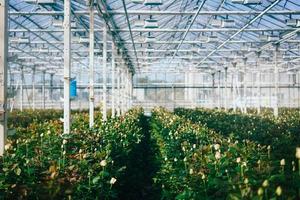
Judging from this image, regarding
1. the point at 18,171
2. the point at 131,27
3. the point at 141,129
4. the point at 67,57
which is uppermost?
the point at 131,27

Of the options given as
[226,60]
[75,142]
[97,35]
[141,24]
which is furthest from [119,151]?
[226,60]

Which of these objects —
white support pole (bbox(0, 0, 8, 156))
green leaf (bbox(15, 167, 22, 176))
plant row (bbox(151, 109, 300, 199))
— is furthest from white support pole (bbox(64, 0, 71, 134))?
green leaf (bbox(15, 167, 22, 176))

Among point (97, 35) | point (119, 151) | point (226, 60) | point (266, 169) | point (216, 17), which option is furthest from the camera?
point (226, 60)

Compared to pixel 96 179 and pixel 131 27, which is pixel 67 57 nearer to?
pixel 96 179

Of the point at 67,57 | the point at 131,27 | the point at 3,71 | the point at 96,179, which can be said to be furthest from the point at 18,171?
the point at 131,27

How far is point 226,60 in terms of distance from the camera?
95.2ft

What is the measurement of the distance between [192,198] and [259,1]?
315 inches

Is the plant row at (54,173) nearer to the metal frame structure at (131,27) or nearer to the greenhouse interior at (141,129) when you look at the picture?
the greenhouse interior at (141,129)

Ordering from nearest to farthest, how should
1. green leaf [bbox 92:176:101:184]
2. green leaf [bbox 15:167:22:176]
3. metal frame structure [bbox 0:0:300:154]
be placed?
green leaf [bbox 15:167:22:176], green leaf [bbox 92:176:101:184], metal frame structure [bbox 0:0:300:154]

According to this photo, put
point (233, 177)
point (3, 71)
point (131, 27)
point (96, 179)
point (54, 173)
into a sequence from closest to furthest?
point (54, 173) < point (233, 177) < point (96, 179) < point (3, 71) < point (131, 27)

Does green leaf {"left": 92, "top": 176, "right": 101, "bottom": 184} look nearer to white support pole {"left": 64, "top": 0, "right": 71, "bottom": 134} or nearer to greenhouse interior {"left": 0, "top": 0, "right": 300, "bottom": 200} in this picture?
greenhouse interior {"left": 0, "top": 0, "right": 300, "bottom": 200}

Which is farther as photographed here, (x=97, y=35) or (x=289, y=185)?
(x=97, y=35)

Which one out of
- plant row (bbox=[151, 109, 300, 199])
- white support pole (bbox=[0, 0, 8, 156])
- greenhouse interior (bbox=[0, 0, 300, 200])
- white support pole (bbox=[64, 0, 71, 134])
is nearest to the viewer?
plant row (bbox=[151, 109, 300, 199])

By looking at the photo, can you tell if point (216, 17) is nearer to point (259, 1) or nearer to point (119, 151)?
point (259, 1)
